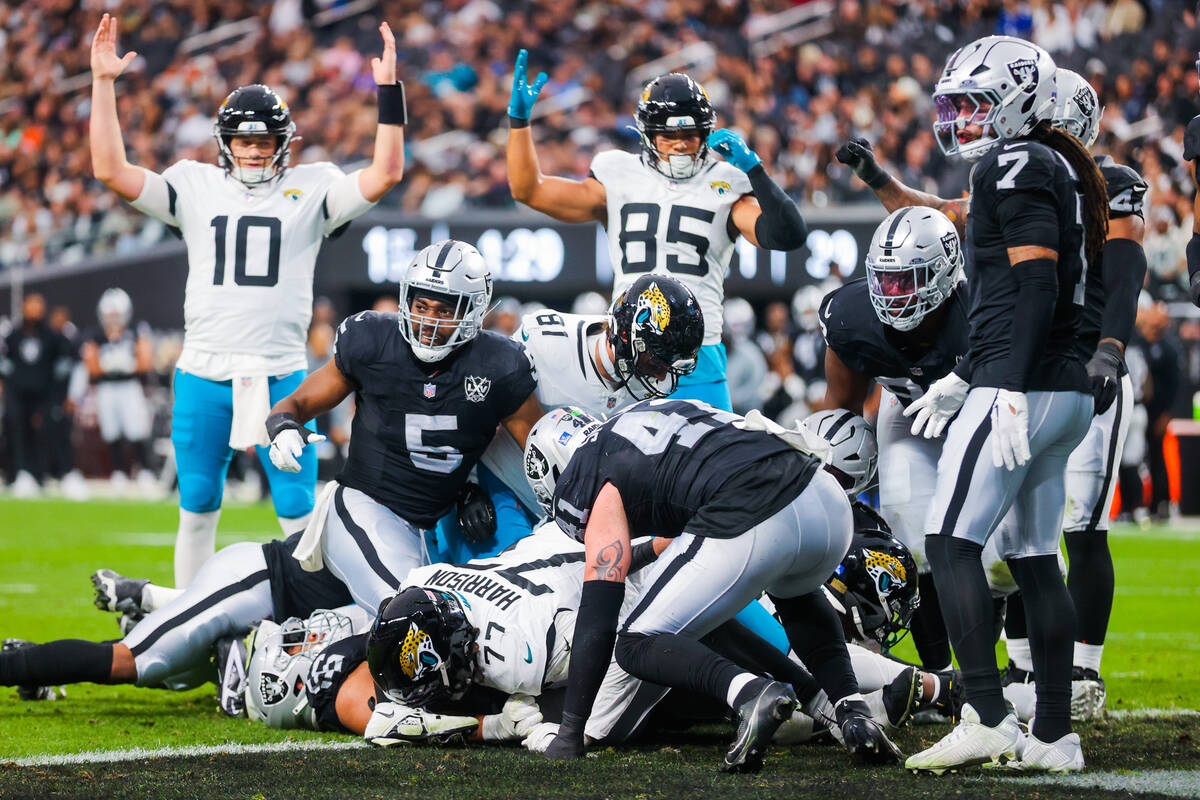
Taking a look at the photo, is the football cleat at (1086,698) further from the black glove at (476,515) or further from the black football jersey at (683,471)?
the black glove at (476,515)

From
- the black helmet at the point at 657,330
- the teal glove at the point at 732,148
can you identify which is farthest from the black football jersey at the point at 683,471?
the teal glove at the point at 732,148

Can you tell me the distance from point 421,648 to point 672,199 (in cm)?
247

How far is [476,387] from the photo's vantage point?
15.5 ft

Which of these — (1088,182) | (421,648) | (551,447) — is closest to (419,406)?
(551,447)

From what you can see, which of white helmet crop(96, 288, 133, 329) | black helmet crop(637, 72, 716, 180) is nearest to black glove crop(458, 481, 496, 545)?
black helmet crop(637, 72, 716, 180)

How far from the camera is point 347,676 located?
4.24m

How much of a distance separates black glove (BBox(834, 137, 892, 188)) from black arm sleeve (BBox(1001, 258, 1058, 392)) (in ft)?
4.59

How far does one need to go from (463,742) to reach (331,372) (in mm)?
1406

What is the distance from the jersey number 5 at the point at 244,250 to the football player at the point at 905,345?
229 cm

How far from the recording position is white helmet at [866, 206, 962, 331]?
13.3 ft

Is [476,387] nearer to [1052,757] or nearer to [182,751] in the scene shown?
[182,751]

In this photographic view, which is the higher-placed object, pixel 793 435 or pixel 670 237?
pixel 670 237

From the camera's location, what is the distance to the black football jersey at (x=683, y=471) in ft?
11.8

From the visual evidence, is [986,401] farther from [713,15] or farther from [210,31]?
[210,31]
